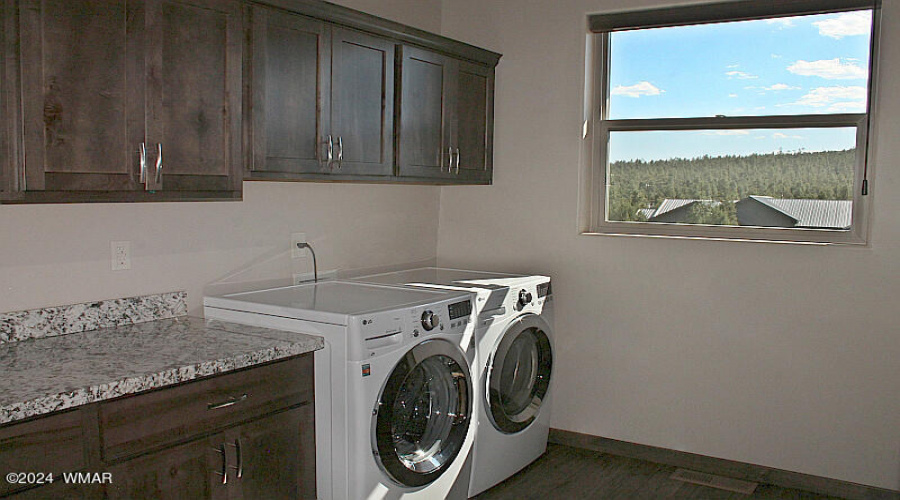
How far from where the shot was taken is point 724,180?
3.65 metres

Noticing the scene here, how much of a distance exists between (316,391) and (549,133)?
6.38 feet

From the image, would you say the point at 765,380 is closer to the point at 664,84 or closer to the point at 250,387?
the point at 664,84

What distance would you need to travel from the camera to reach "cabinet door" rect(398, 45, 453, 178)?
328 cm

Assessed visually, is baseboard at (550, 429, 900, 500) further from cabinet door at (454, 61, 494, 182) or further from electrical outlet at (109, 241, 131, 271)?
electrical outlet at (109, 241, 131, 271)

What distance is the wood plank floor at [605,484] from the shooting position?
3340 millimetres

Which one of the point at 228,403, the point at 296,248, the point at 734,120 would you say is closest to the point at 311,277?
the point at 296,248

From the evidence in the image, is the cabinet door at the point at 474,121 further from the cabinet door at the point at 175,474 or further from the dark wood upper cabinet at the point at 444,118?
the cabinet door at the point at 175,474

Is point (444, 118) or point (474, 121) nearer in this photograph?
point (444, 118)

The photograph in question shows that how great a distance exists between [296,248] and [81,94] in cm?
136

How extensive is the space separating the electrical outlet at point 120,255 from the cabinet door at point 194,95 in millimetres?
407

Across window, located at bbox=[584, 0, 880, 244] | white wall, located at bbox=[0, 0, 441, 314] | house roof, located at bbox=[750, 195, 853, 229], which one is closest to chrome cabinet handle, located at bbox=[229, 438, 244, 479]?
white wall, located at bbox=[0, 0, 441, 314]

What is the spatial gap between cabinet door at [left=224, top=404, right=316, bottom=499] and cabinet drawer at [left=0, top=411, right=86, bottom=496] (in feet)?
1.56

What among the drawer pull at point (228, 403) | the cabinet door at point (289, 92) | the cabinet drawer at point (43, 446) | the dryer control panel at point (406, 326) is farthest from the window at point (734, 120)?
the cabinet drawer at point (43, 446)

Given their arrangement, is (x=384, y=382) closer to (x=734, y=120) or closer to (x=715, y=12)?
(x=734, y=120)
